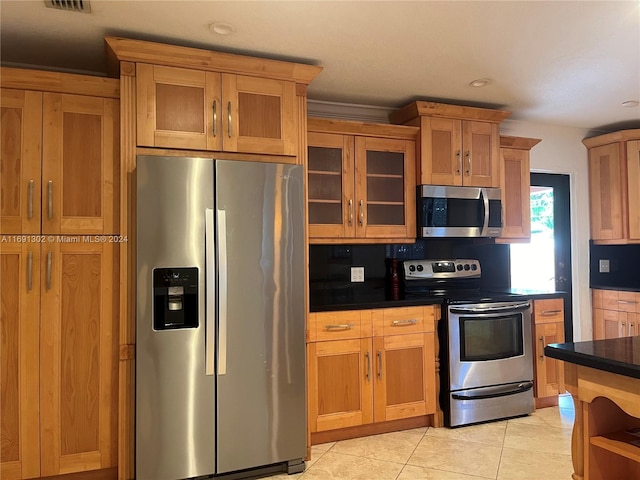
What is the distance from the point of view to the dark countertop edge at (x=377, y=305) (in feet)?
10.1

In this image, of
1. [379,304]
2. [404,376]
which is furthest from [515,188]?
[404,376]

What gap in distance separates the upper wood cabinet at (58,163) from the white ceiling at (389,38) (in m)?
0.40

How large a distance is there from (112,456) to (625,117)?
15.9 feet

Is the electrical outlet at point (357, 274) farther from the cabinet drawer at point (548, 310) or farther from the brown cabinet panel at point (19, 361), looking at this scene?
the brown cabinet panel at point (19, 361)

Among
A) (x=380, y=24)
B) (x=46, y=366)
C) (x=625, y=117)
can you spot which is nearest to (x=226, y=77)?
(x=380, y=24)

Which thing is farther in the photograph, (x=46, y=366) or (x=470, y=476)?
(x=470, y=476)

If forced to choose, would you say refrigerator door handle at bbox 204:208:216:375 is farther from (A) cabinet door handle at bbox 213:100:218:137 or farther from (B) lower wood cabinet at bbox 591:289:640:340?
(B) lower wood cabinet at bbox 591:289:640:340

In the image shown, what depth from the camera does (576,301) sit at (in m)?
4.68

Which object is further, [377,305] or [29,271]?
[377,305]

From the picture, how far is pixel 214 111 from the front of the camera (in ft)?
8.82

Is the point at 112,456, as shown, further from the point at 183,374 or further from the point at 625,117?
the point at 625,117

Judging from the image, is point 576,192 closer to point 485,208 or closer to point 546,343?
point 485,208

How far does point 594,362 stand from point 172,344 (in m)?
1.90

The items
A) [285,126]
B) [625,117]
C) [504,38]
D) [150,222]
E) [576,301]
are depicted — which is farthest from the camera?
[576,301]
